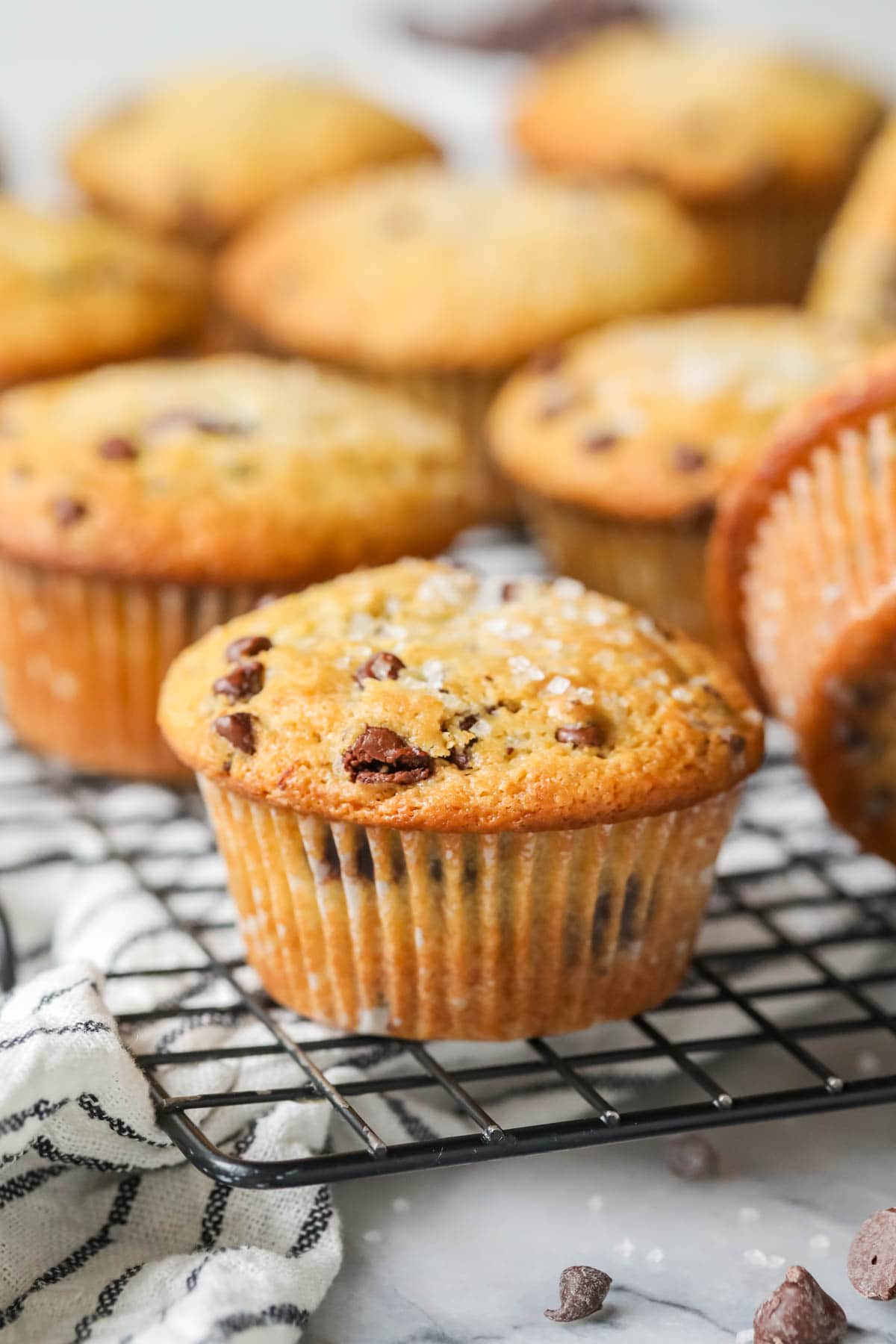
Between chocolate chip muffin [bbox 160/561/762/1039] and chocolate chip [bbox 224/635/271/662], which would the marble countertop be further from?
chocolate chip [bbox 224/635/271/662]

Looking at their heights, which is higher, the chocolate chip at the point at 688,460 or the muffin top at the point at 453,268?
the muffin top at the point at 453,268

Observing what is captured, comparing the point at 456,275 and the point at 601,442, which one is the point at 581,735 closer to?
→ the point at 601,442

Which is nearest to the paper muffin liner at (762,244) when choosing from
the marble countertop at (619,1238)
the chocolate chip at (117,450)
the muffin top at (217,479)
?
the muffin top at (217,479)

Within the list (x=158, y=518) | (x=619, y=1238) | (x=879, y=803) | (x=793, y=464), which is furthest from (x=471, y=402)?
(x=619, y=1238)

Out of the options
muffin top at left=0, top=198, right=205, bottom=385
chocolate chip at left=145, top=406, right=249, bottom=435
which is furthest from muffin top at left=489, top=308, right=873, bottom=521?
muffin top at left=0, top=198, right=205, bottom=385

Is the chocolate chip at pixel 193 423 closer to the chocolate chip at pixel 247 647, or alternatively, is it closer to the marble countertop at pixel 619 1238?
the chocolate chip at pixel 247 647

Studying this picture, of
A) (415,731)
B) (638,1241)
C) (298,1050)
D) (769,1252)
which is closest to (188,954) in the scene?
(298,1050)

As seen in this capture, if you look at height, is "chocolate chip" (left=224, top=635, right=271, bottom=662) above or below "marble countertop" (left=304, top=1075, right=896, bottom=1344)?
above
